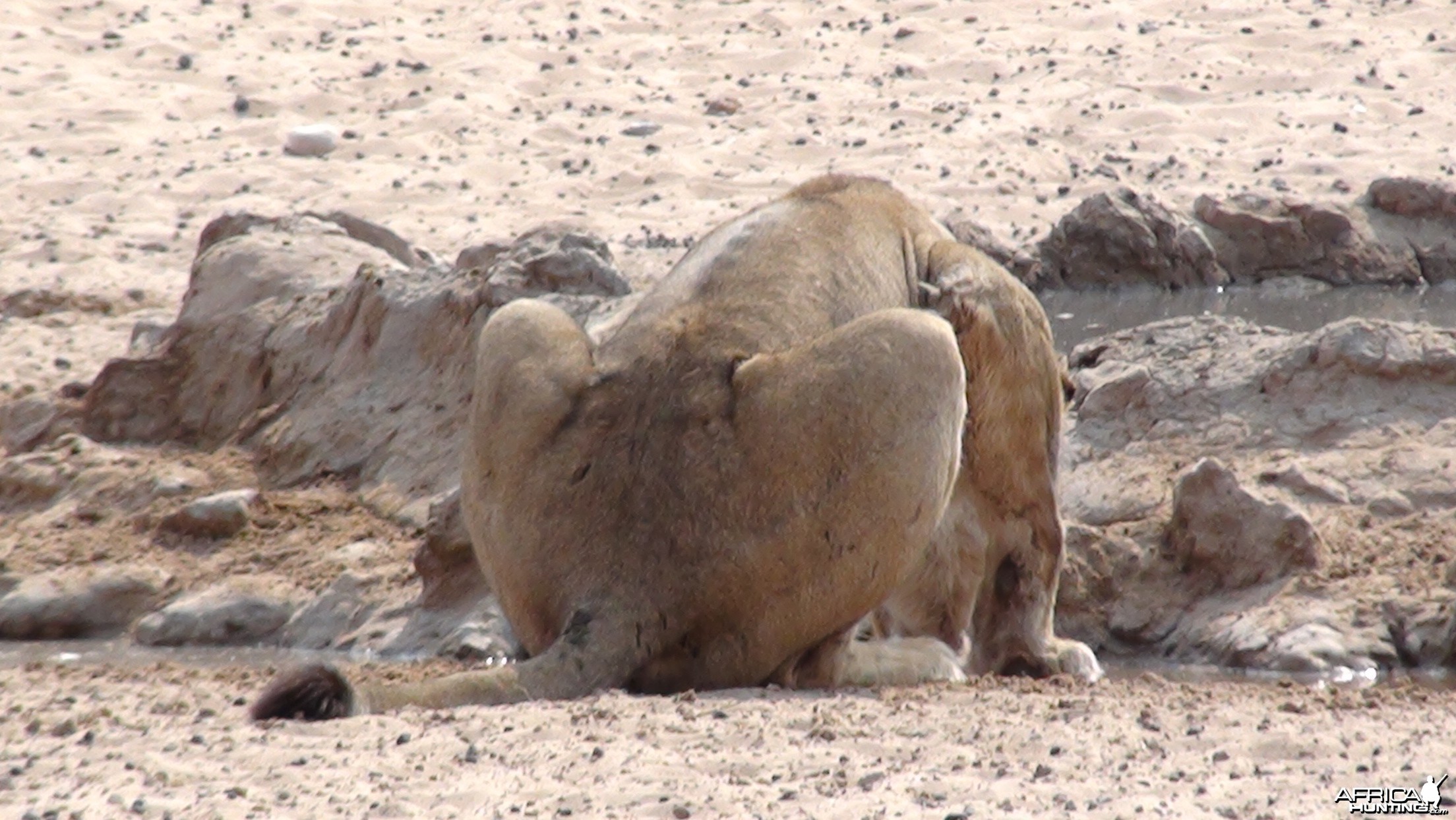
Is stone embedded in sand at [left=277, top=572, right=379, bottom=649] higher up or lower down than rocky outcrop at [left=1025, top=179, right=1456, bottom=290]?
higher up

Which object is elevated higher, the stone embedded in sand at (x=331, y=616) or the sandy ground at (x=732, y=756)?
the sandy ground at (x=732, y=756)

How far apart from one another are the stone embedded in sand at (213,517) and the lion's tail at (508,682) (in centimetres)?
271

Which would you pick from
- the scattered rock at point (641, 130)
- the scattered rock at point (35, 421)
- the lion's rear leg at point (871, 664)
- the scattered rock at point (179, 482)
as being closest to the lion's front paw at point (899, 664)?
the lion's rear leg at point (871, 664)

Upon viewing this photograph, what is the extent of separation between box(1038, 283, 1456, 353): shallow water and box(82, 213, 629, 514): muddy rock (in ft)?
10.0

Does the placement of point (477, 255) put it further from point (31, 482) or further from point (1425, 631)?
point (1425, 631)

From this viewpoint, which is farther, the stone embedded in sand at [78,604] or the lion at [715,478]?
the stone embedded in sand at [78,604]

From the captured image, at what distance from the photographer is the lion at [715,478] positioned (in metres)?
5.29

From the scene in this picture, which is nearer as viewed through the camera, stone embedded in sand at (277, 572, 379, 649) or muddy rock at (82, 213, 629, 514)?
stone embedded in sand at (277, 572, 379, 649)

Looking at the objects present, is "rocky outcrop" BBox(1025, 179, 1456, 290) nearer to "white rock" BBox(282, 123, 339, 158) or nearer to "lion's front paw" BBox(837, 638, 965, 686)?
"white rock" BBox(282, 123, 339, 158)

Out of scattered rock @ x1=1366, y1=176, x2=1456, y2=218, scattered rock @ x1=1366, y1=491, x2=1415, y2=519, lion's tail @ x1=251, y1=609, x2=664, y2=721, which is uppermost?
lion's tail @ x1=251, y1=609, x2=664, y2=721

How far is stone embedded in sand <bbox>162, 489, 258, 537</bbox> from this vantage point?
7.69 meters

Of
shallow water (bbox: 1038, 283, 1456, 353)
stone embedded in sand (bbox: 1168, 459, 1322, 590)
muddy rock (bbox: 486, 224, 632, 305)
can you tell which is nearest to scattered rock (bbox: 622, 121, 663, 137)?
shallow water (bbox: 1038, 283, 1456, 353)

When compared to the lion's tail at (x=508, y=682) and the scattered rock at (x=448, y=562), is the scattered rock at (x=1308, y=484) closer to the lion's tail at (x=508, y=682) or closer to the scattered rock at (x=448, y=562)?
the scattered rock at (x=448, y=562)

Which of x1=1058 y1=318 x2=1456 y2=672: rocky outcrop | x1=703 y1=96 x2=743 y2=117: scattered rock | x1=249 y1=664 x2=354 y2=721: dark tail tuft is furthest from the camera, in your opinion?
x1=703 y1=96 x2=743 y2=117: scattered rock
